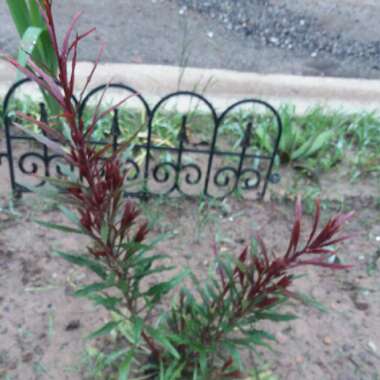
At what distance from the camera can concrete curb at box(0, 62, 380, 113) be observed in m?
3.43

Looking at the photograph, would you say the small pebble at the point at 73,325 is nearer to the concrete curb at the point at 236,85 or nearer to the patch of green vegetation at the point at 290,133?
the patch of green vegetation at the point at 290,133

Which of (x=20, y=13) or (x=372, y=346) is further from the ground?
(x=20, y=13)

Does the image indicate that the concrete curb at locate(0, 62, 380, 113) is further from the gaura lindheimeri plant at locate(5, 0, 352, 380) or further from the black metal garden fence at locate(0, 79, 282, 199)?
the gaura lindheimeri plant at locate(5, 0, 352, 380)

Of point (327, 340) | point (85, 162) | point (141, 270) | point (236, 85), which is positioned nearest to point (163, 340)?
point (141, 270)

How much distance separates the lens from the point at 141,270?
1.50 meters

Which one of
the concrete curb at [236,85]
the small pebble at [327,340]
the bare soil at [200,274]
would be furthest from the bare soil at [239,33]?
the small pebble at [327,340]

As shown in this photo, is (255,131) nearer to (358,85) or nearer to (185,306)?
(358,85)

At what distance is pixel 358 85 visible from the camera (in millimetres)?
3809

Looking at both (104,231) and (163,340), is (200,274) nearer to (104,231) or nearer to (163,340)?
(163,340)

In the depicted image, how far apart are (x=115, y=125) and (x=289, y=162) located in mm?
1108

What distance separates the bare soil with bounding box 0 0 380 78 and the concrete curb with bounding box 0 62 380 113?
383mm

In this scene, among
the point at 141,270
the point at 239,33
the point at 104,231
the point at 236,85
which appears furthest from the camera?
the point at 239,33

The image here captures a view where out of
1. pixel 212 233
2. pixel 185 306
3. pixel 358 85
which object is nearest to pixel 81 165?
pixel 185 306

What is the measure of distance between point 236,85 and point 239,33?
1335 mm
